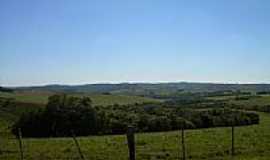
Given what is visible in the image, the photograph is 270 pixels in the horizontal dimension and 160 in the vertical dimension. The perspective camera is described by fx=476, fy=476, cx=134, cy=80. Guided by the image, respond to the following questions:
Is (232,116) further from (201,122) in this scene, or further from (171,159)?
(171,159)

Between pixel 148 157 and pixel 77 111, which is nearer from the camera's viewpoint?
pixel 148 157

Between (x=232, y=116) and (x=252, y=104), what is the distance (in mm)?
37538

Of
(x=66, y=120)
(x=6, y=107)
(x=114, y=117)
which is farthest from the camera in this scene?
(x=6, y=107)

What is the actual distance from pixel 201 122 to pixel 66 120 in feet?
80.3

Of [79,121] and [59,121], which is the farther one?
[59,121]

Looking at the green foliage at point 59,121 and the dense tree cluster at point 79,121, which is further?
the dense tree cluster at point 79,121

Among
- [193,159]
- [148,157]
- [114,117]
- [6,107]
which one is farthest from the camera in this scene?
[6,107]

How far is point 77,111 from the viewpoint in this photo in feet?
247

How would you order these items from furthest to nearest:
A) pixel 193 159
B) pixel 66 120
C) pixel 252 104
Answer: pixel 252 104
pixel 66 120
pixel 193 159

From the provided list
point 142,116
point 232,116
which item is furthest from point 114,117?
point 232,116

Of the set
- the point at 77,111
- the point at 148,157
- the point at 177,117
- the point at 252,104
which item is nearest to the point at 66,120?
the point at 77,111

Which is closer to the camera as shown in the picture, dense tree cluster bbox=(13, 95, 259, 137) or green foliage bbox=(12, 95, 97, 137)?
green foliage bbox=(12, 95, 97, 137)

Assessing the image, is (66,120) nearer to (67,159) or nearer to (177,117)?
(177,117)

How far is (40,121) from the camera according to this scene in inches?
2972
